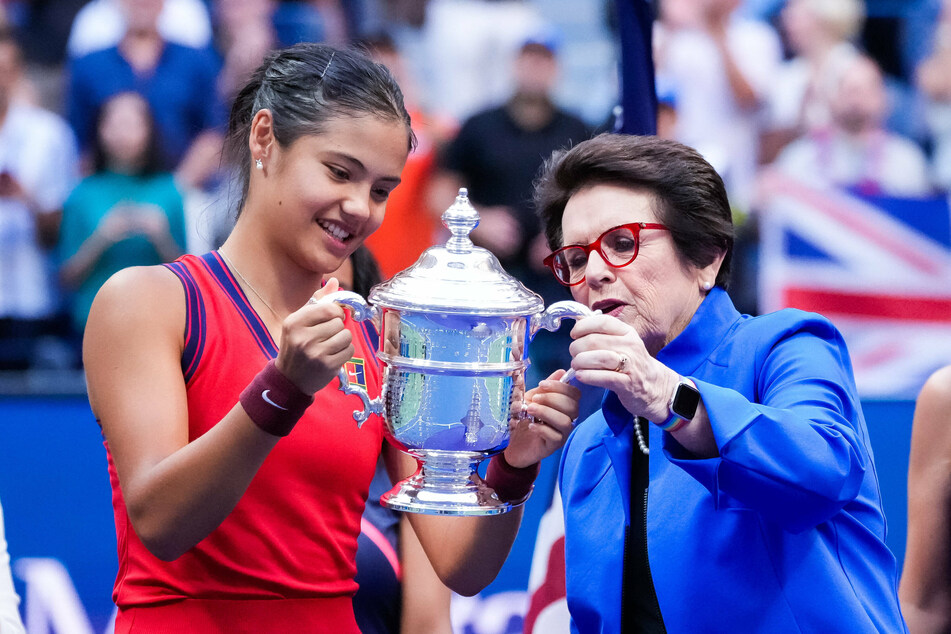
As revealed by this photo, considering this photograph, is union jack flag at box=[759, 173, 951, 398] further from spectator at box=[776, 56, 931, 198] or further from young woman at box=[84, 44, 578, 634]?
young woman at box=[84, 44, 578, 634]

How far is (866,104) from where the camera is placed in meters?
6.59

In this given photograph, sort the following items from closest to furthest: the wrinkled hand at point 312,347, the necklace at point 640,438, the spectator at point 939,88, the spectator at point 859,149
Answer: the wrinkled hand at point 312,347, the necklace at point 640,438, the spectator at point 859,149, the spectator at point 939,88

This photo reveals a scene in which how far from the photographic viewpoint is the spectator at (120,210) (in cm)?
555

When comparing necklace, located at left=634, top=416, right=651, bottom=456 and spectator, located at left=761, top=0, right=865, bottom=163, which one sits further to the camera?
spectator, located at left=761, top=0, right=865, bottom=163

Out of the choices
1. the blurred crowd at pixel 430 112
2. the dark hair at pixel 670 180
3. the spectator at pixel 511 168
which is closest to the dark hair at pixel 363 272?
the dark hair at pixel 670 180

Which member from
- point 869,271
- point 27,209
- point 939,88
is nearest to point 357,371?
point 27,209

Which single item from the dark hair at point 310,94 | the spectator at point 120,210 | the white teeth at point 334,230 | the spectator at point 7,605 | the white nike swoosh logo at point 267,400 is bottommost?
the spectator at point 120,210

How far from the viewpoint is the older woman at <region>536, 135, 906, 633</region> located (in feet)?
5.50

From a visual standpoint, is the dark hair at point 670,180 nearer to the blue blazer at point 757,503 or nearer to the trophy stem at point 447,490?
the blue blazer at point 757,503

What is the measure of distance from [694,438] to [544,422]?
33 centimetres

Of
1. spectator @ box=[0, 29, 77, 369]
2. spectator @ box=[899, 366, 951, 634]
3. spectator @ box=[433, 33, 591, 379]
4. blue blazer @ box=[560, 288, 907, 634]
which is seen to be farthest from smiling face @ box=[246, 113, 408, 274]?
spectator @ box=[0, 29, 77, 369]

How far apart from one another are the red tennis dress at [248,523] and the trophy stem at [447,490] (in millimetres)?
126

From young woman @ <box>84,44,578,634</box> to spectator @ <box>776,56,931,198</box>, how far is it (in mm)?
4814

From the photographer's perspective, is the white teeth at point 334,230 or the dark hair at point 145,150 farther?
the dark hair at point 145,150
